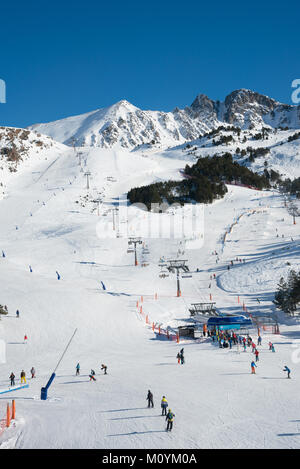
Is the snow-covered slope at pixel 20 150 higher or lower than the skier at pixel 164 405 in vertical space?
higher

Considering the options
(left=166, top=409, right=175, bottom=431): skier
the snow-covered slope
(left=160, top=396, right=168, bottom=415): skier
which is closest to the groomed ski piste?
(left=166, top=409, right=175, bottom=431): skier

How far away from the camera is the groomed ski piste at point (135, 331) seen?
40.8 ft

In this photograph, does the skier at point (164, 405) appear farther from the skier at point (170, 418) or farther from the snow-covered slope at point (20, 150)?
the snow-covered slope at point (20, 150)

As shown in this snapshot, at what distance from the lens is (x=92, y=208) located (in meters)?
82.8

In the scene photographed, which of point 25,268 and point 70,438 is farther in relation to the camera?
point 25,268

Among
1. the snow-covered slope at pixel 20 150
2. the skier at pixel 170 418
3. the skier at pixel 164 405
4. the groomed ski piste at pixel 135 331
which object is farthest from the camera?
the snow-covered slope at pixel 20 150

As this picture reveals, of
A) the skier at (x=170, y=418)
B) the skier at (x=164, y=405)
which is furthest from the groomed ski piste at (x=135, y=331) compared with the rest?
the skier at (x=164, y=405)

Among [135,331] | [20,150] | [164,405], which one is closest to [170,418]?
[164,405]

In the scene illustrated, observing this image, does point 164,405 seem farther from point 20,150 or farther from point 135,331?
point 20,150

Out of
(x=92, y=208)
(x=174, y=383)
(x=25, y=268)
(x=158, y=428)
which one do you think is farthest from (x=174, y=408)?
(x=92, y=208)

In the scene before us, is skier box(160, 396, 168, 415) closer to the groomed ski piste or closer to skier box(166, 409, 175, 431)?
the groomed ski piste

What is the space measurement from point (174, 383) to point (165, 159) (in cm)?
14751

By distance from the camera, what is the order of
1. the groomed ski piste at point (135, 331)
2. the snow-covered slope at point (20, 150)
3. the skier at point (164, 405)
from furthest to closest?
1. the snow-covered slope at point (20, 150)
2. the skier at point (164, 405)
3. the groomed ski piste at point (135, 331)

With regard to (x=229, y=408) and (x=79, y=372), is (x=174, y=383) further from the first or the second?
(x=79, y=372)
